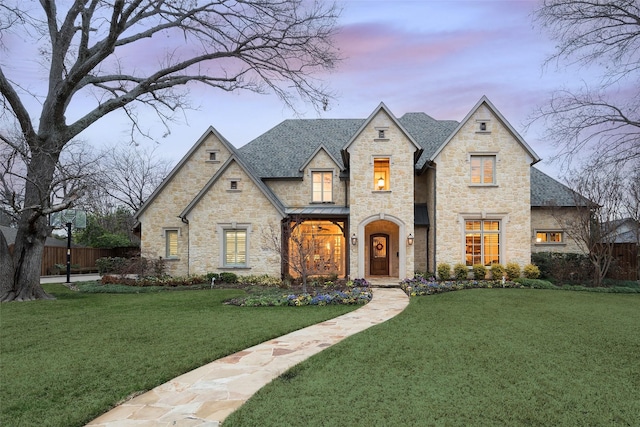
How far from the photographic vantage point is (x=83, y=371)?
5207 mm

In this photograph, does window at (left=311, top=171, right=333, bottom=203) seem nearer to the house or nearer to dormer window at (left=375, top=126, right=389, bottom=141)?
the house

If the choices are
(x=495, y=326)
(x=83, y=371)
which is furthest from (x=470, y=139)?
(x=83, y=371)

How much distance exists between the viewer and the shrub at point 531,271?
1596cm

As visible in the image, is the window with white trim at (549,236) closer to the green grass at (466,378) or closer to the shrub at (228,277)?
the green grass at (466,378)

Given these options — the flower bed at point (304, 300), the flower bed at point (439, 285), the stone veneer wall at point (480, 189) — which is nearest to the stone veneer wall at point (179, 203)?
the flower bed at point (304, 300)

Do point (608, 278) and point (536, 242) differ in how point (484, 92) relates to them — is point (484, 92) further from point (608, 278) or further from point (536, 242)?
point (608, 278)

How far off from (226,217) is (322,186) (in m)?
4.96

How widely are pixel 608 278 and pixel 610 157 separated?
11.2m

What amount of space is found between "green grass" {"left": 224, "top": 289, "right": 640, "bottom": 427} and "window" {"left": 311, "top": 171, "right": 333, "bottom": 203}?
1068 centimetres

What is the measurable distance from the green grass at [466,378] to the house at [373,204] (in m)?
8.19

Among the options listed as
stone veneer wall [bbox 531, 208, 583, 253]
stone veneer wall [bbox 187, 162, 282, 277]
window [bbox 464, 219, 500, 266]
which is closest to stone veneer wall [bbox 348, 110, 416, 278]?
window [bbox 464, 219, 500, 266]

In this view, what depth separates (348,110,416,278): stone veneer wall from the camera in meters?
16.6

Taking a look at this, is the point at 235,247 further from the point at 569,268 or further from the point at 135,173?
the point at 135,173

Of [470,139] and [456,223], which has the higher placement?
[470,139]
